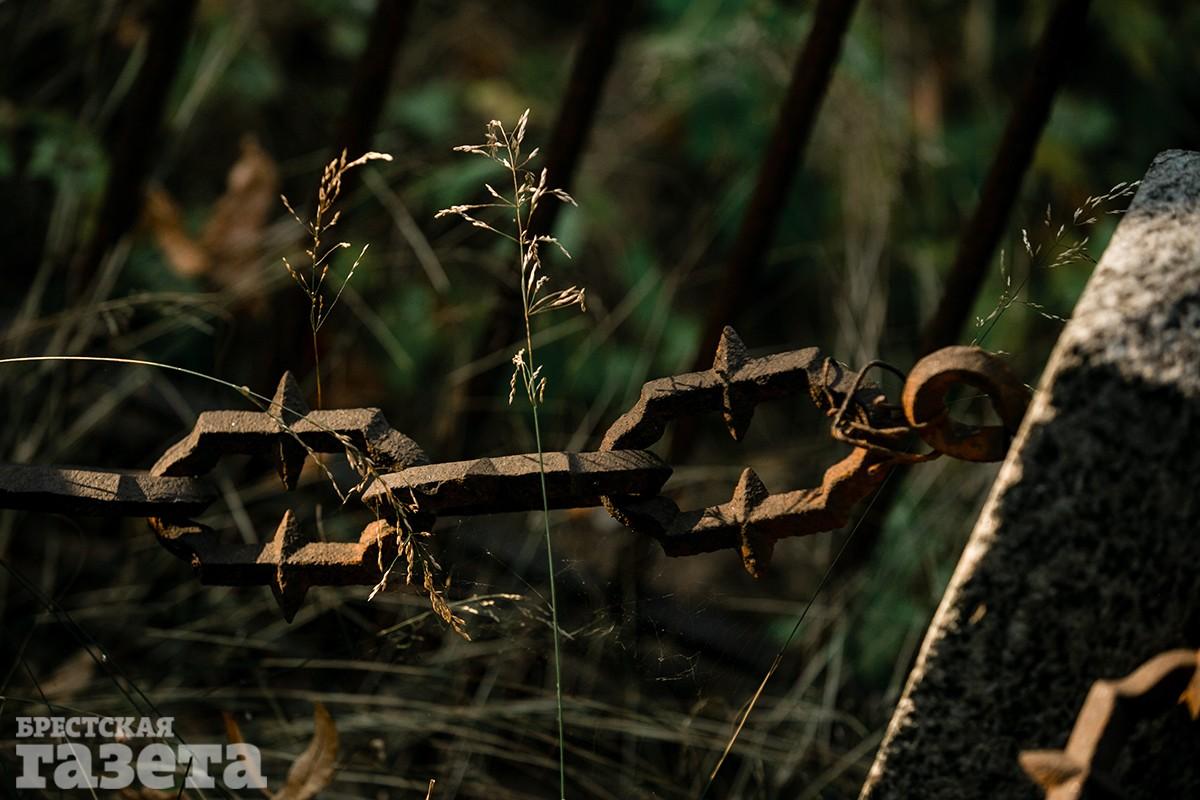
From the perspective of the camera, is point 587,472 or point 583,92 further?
point 583,92

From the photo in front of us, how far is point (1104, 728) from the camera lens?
2.88ft

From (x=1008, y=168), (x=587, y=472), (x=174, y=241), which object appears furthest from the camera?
(x=174, y=241)

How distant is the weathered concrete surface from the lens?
0.89 meters

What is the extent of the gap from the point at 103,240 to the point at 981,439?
1.80 meters

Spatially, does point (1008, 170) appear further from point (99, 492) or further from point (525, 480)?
point (99, 492)

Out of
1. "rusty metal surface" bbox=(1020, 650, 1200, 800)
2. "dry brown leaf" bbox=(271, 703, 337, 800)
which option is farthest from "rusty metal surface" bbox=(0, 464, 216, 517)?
"rusty metal surface" bbox=(1020, 650, 1200, 800)

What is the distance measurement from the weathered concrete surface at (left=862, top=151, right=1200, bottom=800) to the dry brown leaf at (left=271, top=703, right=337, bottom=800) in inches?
33.1

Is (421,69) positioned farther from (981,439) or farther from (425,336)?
(981,439)

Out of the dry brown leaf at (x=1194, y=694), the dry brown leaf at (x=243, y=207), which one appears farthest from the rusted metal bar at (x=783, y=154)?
the dry brown leaf at (x=243, y=207)

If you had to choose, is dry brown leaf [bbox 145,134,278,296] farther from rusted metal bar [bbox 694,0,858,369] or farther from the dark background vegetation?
rusted metal bar [bbox 694,0,858,369]

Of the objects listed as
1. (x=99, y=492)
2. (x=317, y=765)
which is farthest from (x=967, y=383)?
(x=317, y=765)

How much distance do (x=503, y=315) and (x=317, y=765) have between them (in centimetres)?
92

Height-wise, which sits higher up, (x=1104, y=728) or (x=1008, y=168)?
(x=1008, y=168)

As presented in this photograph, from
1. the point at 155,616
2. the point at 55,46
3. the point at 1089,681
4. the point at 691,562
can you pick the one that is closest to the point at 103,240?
the point at 155,616
